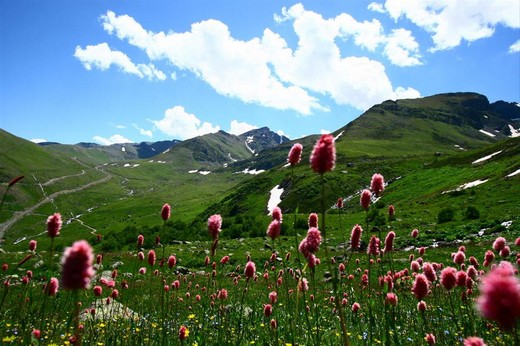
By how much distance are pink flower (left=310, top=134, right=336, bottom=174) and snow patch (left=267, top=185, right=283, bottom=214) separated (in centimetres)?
9168

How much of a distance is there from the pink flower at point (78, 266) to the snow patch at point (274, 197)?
92838 millimetres

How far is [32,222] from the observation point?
14762cm

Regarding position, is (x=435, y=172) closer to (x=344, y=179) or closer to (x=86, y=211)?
(x=344, y=179)

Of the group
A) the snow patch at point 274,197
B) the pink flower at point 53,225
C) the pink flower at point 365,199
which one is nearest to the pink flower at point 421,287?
the pink flower at point 365,199

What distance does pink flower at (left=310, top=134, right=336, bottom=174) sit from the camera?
3664 millimetres

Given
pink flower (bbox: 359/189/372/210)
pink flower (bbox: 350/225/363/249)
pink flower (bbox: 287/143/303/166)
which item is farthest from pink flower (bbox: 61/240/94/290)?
pink flower (bbox: 359/189/372/210)

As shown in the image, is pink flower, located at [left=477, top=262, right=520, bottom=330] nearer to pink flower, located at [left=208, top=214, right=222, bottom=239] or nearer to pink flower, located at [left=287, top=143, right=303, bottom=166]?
pink flower, located at [left=287, top=143, right=303, bottom=166]

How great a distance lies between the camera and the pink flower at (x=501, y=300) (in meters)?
2.03

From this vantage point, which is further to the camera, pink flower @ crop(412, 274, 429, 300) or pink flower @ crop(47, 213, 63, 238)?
pink flower @ crop(412, 274, 429, 300)

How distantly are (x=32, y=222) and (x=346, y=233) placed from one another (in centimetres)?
14842

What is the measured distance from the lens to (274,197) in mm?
106125

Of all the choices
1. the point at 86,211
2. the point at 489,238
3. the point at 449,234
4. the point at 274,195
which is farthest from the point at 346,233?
the point at 86,211

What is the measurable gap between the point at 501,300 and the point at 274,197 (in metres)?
104

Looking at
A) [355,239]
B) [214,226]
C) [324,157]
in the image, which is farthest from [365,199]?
[214,226]
